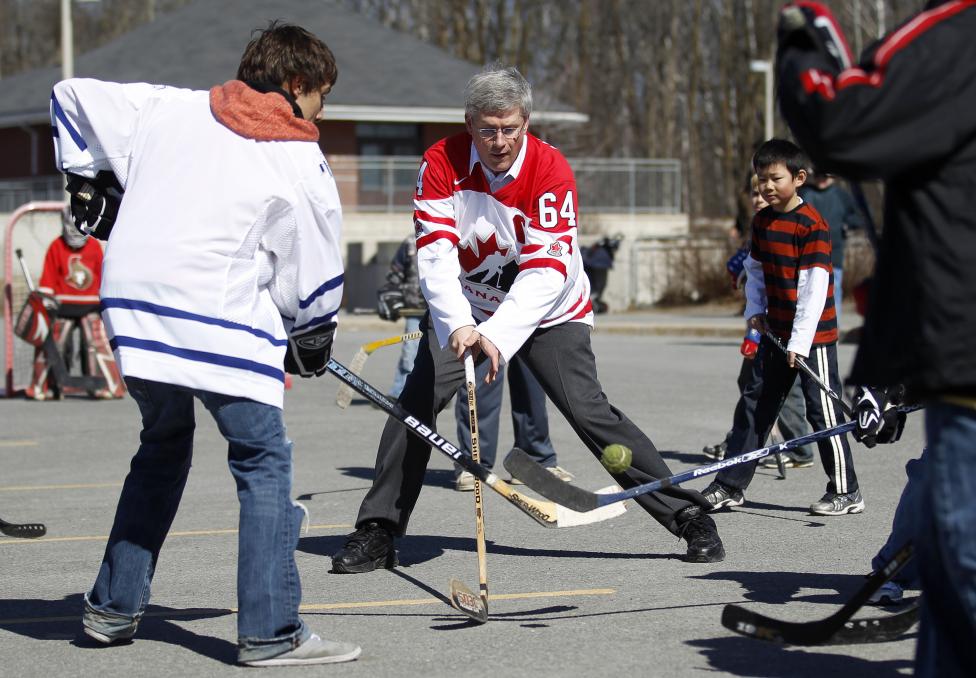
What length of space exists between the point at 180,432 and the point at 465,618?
1.18 meters

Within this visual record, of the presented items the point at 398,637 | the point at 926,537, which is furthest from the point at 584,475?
the point at 926,537

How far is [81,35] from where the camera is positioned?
65.6 metres

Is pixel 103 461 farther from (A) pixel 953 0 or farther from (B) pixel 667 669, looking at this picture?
(A) pixel 953 0

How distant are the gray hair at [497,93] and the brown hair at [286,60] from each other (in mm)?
1126

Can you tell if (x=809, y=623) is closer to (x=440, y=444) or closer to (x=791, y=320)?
(x=440, y=444)

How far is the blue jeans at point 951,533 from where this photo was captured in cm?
326

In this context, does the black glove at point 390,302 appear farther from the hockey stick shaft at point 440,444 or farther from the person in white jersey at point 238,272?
the person in white jersey at point 238,272

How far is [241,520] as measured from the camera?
4.53 metres

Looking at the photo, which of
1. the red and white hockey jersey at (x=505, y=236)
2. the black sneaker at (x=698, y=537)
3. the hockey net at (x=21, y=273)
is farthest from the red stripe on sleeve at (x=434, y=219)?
the hockey net at (x=21, y=273)

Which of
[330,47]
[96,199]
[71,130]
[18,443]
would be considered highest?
[330,47]

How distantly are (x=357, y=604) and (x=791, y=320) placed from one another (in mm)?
2863

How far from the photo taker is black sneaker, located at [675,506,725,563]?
6016mm

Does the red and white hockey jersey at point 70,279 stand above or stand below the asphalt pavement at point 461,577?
above

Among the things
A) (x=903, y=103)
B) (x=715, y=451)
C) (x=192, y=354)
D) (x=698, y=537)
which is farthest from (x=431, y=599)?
(x=715, y=451)
